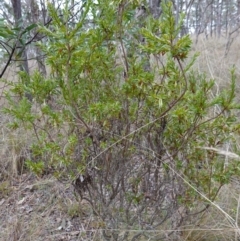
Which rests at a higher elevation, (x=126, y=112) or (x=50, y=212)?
(x=126, y=112)

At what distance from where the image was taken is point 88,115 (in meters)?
1.11

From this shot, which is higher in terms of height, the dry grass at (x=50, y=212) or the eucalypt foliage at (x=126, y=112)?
the eucalypt foliage at (x=126, y=112)

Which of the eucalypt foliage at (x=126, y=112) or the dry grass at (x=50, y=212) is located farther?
the dry grass at (x=50, y=212)

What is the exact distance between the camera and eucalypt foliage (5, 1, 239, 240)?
3.06ft

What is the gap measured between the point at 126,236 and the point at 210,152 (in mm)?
521

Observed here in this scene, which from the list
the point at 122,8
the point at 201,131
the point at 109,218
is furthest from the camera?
the point at 109,218

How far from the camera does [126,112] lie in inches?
43.6

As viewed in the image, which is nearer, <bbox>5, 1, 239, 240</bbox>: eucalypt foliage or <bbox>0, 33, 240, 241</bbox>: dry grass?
<bbox>5, 1, 239, 240</bbox>: eucalypt foliage

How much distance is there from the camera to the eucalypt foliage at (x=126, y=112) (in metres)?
0.93

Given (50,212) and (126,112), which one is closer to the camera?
(126,112)

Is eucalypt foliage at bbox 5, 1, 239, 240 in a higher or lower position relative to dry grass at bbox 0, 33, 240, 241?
higher

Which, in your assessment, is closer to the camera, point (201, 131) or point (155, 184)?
point (201, 131)

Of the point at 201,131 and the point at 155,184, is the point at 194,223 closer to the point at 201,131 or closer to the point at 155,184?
the point at 155,184

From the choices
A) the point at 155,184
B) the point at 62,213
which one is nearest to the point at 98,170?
the point at 155,184
